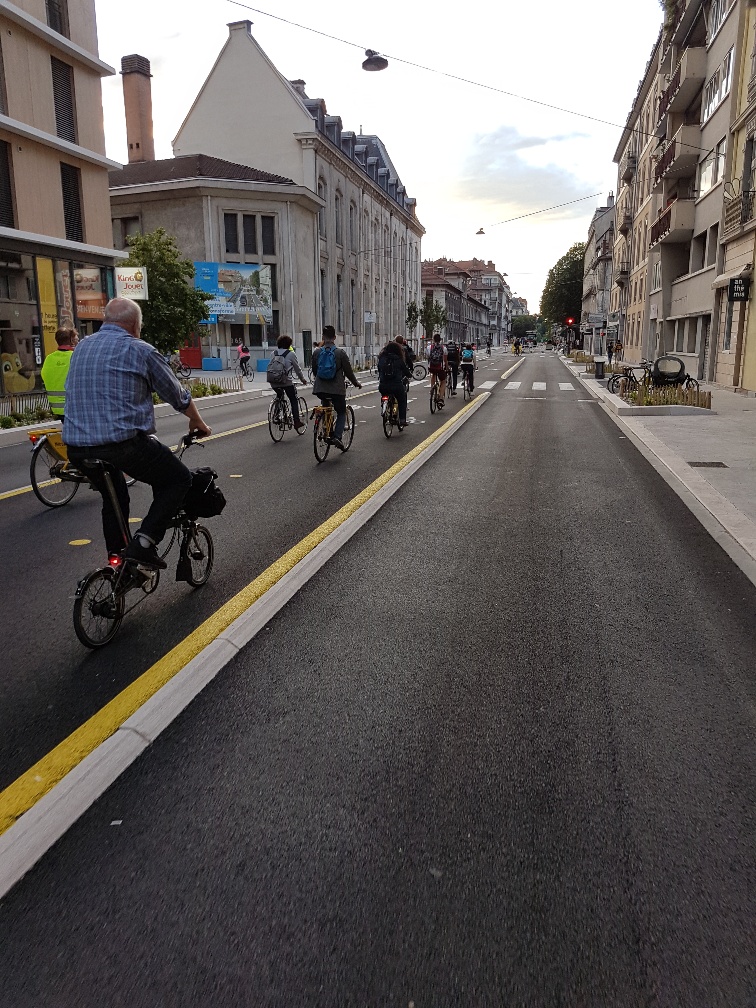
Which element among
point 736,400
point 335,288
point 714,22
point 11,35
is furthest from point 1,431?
point 335,288

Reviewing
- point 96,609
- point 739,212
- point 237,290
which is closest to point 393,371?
point 96,609

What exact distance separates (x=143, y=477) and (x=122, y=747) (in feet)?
5.71

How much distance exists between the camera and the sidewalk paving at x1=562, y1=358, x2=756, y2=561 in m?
7.29

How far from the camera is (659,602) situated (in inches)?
193

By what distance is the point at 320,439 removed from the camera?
1066 cm

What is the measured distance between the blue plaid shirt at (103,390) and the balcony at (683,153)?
31847 mm

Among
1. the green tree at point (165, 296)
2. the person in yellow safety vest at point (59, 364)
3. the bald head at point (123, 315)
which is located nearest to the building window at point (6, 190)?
the green tree at point (165, 296)

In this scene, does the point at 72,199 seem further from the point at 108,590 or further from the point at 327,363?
the point at 108,590

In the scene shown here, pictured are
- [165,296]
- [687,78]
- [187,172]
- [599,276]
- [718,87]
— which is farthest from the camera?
[599,276]

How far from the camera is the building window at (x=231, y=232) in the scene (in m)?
42.8

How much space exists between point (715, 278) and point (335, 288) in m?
30.1

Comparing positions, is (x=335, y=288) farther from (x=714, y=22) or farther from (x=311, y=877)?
(x=311, y=877)

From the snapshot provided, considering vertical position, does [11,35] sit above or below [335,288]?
above

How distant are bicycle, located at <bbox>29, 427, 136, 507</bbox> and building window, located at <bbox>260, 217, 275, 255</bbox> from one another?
3816 cm
